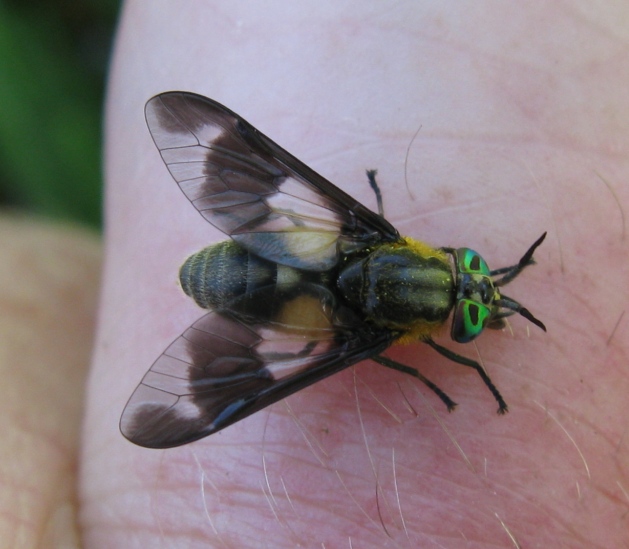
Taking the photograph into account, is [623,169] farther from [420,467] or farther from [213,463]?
[213,463]

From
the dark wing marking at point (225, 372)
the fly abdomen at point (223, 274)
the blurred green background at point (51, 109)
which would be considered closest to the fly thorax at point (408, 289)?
the dark wing marking at point (225, 372)

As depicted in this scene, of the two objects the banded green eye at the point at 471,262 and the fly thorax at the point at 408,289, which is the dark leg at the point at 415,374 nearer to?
the fly thorax at the point at 408,289

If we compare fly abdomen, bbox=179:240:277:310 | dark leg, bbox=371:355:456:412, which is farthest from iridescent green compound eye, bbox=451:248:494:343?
fly abdomen, bbox=179:240:277:310

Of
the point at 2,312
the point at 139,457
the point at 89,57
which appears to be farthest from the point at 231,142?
the point at 89,57

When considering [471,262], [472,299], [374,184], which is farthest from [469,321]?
[374,184]

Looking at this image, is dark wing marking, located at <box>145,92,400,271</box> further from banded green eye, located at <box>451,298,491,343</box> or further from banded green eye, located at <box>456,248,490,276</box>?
banded green eye, located at <box>451,298,491,343</box>

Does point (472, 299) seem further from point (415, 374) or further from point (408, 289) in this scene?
point (415, 374)
